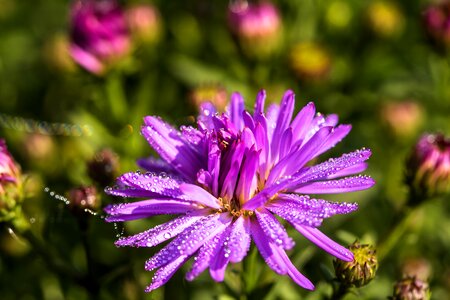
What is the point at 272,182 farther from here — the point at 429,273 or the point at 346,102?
the point at 346,102

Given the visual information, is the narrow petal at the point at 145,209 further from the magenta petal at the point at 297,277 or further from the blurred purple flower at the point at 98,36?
the blurred purple flower at the point at 98,36

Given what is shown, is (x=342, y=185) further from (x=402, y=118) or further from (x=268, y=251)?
(x=402, y=118)

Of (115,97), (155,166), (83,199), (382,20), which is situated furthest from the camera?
(382,20)

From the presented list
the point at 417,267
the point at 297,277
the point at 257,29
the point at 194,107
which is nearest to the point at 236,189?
the point at 297,277

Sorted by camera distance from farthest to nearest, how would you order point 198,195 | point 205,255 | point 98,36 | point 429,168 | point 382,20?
point 382,20
point 98,36
point 429,168
point 198,195
point 205,255

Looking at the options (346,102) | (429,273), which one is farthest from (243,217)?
(346,102)

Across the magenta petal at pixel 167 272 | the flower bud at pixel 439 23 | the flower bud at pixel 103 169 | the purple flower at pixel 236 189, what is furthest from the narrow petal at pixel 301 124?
the flower bud at pixel 439 23
